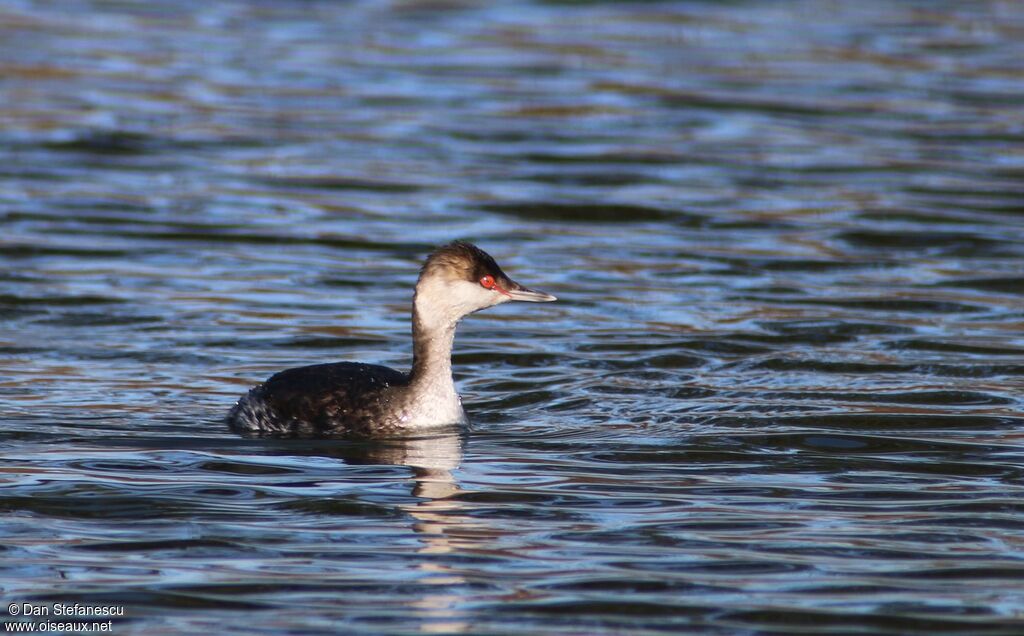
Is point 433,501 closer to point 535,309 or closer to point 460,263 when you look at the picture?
point 460,263

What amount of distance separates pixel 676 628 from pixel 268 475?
282cm

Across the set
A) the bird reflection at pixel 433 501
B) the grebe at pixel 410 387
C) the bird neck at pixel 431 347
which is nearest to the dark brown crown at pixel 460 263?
the grebe at pixel 410 387

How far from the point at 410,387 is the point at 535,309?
13.4 feet

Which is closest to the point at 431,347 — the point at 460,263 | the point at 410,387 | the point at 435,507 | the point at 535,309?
the point at 410,387

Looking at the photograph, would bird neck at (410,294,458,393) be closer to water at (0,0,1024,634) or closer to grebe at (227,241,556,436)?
grebe at (227,241,556,436)

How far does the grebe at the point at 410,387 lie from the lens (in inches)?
404

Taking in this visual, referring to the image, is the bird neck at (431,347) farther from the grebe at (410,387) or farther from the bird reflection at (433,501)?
the bird reflection at (433,501)

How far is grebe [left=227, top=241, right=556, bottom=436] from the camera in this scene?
10.3 metres

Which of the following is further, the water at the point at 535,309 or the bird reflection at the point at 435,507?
the water at the point at 535,309

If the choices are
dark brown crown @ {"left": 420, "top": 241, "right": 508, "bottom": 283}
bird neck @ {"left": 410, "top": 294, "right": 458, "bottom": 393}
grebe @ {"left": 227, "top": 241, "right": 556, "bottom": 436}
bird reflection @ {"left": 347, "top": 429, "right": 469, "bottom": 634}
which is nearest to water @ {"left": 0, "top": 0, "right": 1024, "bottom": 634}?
A: bird reflection @ {"left": 347, "top": 429, "right": 469, "bottom": 634}

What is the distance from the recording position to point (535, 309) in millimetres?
14391

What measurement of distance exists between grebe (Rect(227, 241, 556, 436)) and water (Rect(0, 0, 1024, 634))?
0.65 ft

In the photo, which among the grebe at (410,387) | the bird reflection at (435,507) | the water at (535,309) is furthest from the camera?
the grebe at (410,387)

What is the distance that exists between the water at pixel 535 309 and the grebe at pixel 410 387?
0.20 meters
